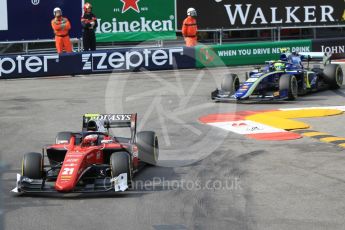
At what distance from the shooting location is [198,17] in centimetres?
2777

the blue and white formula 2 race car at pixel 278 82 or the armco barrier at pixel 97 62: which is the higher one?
the armco barrier at pixel 97 62

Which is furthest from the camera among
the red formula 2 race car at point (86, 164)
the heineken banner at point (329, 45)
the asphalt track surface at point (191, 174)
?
the heineken banner at point (329, 45)

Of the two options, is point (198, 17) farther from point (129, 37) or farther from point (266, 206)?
point (266, 206)

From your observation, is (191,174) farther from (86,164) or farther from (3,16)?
(3,16)

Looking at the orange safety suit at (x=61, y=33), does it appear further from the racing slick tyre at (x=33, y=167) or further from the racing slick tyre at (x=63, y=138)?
the racing slick tyre at (x=33, y=167)

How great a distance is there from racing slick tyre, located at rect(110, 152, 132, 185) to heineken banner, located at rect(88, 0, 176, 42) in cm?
1680

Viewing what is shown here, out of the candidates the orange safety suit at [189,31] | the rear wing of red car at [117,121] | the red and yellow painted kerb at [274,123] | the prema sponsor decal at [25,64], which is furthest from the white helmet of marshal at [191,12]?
the rear wing of red car at [117,121]

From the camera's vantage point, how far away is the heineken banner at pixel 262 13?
91.4 feet

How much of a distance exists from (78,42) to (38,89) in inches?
209

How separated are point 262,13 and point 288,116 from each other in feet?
42.6

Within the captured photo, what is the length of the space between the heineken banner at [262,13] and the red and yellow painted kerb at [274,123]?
36.0ft

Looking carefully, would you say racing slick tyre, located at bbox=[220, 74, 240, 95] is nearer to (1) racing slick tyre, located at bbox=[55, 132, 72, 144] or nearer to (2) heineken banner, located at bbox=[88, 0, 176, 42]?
(1) racing slick tyre, located at bbox=[55, 132, 72, 144]

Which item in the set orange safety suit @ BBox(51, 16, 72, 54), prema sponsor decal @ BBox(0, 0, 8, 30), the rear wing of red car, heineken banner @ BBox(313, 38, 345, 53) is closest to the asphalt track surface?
the rear wing of red car

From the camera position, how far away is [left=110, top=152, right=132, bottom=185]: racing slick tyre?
9.89 metres
